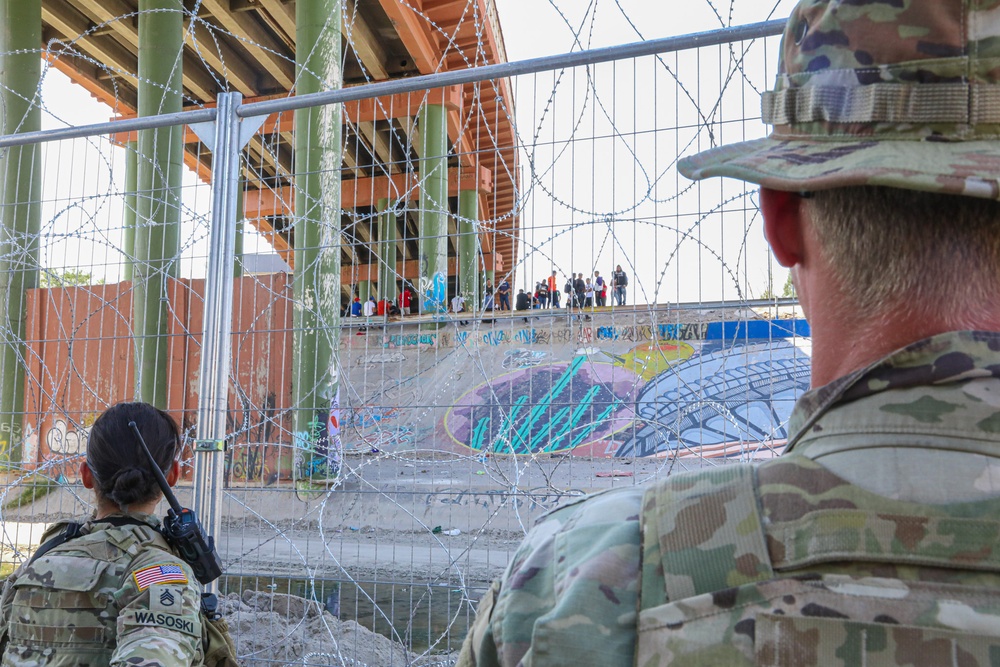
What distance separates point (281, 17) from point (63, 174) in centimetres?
1053

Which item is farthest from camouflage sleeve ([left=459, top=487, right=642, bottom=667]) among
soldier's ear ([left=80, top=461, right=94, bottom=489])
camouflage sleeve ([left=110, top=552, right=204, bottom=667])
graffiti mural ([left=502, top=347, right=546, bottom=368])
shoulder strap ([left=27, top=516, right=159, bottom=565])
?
graffiti mural ([left=502, top=347, right=546, bottom=368])

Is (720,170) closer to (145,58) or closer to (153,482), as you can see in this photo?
(153,482)

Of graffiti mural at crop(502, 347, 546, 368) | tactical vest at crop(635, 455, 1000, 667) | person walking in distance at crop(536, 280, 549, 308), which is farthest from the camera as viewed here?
graffiti mural at crop(502, 347, 546, 368)

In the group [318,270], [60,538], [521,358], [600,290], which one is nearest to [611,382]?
[600,290]

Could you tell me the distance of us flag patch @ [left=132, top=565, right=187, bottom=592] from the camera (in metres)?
1.92

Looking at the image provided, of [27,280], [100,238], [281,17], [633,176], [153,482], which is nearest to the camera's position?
[153,482]

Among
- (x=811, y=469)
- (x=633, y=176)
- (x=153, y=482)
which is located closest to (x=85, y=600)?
(x=153, y=482)

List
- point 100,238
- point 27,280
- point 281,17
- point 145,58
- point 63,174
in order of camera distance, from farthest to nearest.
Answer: point 281,17 → point 145,58 → point 27,280 → point 63,174 → point 100,238

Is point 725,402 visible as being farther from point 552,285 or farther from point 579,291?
point 552,285

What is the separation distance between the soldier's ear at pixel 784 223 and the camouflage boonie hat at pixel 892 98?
4 centimetres

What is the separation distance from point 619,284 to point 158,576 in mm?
2336

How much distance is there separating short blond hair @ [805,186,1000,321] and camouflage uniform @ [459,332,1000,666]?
5 centimetres

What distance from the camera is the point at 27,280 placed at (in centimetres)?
766

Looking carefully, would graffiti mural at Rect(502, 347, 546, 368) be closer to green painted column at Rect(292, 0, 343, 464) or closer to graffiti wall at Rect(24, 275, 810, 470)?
graffiti wall at Rect(24, 275, 810, 470)
